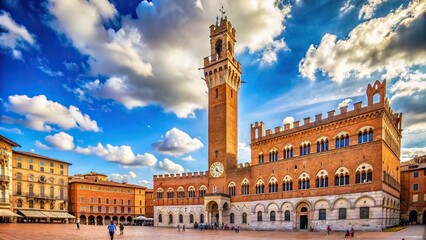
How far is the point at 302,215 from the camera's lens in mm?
38000

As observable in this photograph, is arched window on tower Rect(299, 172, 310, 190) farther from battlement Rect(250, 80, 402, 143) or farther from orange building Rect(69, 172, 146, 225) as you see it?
orange building Rect(69, 172, 146, 225)

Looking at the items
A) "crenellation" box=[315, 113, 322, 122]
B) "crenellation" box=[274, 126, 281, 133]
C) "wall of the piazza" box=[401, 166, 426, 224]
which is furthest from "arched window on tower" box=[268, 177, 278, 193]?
"wall of the piazza" box=[401, 166, 426, 224]

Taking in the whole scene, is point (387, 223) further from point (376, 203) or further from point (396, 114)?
point (396, 114)

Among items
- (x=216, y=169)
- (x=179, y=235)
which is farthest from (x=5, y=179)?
(x=179, y=235)

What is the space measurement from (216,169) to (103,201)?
37.0 metres

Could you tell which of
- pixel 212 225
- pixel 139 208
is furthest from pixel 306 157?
pixel 139 208

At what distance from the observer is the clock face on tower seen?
49.5 m

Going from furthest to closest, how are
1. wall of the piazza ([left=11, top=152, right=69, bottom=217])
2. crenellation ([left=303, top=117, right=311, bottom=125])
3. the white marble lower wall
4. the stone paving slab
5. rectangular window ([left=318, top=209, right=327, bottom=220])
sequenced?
wall of the piazza ([left=11, top=152, right=69, bottom=217])
crenellation ([left=303, top=117, right=311, bottom=125])
rectangular window ([left=318, top=209, right=327, bottom=220])
the white marble lower wall
the stone paving slab

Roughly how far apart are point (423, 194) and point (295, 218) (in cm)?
2867

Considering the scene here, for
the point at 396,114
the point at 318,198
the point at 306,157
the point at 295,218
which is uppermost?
the point at 396,114

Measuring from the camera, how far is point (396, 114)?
41938mm

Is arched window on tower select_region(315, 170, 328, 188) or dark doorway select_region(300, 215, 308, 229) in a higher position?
arched window on tower select_region(315, 170, 328, 188)

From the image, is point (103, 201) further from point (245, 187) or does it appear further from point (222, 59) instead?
point (222, 59)

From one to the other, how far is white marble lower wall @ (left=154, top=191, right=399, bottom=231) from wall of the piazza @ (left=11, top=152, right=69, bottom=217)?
32548mm
